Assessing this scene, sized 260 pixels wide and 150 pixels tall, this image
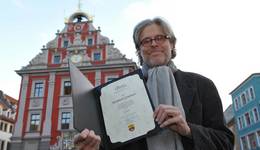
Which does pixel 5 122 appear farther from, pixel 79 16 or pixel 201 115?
pixel 201 115

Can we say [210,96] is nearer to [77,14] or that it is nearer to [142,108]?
[142,108]

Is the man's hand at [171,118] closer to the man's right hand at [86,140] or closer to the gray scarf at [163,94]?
the gray scarf at [163,94]

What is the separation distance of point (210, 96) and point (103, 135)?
652mm

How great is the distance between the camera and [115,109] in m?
1.50

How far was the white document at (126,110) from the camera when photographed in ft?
4.73

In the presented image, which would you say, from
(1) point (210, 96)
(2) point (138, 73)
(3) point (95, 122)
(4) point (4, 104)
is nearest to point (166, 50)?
(2) point (138, 73)

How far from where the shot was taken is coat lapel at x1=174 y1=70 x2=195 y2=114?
1567mm

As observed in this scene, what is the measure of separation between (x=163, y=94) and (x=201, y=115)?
25cm

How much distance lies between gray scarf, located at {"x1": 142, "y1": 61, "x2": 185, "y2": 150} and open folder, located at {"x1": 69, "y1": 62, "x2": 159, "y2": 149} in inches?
2.3

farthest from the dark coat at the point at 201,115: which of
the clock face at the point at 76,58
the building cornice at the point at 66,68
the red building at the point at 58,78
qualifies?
the clock face at the point at 76,58

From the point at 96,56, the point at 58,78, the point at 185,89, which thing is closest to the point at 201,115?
the point at 185,89

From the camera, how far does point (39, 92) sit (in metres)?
21.4

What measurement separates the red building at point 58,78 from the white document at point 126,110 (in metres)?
18.2

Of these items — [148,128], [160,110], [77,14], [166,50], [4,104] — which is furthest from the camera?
[4,104]
